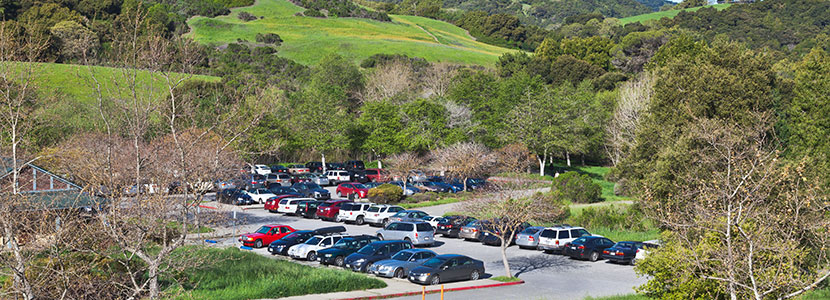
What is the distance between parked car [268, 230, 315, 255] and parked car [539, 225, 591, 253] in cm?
1191

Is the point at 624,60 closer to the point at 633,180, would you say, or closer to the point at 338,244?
the point at 633,180

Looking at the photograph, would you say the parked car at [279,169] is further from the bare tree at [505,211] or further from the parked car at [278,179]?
the bare tree at [505,211]

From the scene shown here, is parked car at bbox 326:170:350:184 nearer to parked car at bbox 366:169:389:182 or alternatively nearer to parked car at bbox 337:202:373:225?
parked car at bbox 366:169:389:182

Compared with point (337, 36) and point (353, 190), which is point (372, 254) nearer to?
point (353, 190)

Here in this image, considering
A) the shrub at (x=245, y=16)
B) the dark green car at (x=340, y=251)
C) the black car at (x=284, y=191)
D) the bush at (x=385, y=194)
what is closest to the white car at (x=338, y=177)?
the black car at (x=284, y=191)

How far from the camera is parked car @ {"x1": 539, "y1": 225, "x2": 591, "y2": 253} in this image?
34.4 meters

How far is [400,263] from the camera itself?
27094 millimetres

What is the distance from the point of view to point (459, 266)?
26.7 m

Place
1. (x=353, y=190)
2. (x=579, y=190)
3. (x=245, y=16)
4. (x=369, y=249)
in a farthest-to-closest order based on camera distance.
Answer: (x=245, y=16), (x=353, y=190), (x=579, y=190), (x=369, y=249)

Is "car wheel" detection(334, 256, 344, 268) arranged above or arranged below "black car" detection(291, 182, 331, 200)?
above

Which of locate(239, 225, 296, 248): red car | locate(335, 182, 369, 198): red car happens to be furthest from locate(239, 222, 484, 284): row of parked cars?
locate(335, 182, 369, 198): red car

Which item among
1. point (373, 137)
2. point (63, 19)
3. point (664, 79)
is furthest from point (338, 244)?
point (63, 19)

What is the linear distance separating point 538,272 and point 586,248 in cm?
410

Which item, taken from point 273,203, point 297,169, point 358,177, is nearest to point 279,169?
point 297,169
